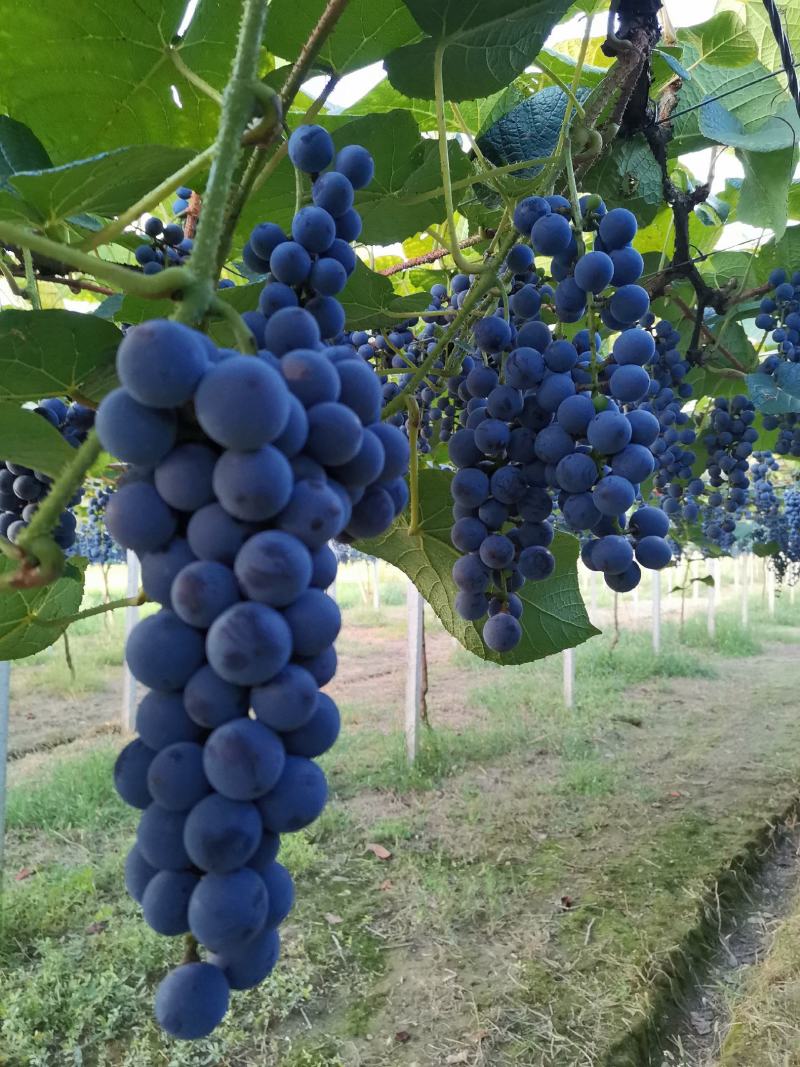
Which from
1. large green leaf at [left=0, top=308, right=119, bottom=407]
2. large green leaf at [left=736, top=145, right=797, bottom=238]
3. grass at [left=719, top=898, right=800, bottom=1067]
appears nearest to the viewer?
large green leaf at [left=0, top=308, right=119, bottom=407]

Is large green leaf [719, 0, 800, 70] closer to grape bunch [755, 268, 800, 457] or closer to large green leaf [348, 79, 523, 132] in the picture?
grape bunch [755, 268, 800, 457]

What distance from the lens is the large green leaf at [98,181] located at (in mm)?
637

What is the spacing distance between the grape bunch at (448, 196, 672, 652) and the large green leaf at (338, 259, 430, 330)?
0.26 meters

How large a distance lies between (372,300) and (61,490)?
2.67ft

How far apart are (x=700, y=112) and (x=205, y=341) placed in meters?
1.35

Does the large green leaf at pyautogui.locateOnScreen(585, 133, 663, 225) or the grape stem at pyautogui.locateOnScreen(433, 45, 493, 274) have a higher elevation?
the large green leaf at pyautogui.locateOnScreen(585, 133, 663, 225)

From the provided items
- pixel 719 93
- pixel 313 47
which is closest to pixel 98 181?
pixel 313 47

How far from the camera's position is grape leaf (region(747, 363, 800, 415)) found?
1714 mm

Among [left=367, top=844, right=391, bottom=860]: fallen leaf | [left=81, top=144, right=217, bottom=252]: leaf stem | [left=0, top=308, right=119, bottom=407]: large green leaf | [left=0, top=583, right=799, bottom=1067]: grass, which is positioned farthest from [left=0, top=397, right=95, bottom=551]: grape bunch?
[left=367, top=844, right=391, bottom=860]: fallen leaf

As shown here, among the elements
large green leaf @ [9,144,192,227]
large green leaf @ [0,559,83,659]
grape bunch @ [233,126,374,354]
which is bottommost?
large green leaf @ [0,559,83,659]

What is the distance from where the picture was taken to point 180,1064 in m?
2.79

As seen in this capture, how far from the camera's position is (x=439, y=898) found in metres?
4.02

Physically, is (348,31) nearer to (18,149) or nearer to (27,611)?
(18,149)

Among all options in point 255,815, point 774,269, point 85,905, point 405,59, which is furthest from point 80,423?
point 85,905
